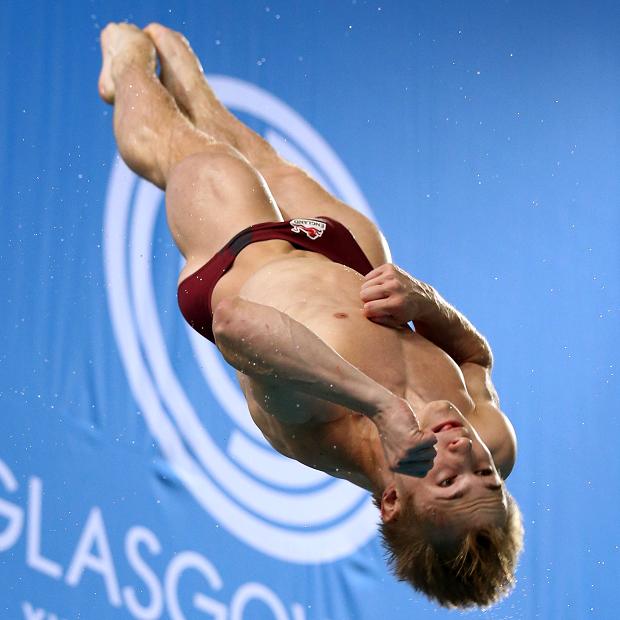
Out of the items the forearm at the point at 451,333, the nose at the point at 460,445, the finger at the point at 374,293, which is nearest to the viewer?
the nose at the point at 460,445

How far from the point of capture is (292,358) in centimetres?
208

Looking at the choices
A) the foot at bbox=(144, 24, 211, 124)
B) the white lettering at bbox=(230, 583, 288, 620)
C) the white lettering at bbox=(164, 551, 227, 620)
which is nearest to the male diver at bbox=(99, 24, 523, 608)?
the foot at bbox=(144, 24, 211, 124)

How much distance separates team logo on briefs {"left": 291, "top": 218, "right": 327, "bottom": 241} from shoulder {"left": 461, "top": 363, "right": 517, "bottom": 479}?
0.49 meters

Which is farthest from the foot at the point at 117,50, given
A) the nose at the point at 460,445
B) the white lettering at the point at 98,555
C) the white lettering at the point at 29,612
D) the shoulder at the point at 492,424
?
the nose at the point at 460,445

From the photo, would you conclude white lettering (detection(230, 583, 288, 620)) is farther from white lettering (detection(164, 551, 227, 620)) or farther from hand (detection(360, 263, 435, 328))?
hand (detection(360, 263, 435, 328))

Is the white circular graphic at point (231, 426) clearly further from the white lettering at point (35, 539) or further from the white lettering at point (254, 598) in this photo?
the white lettering at point (35, 539)

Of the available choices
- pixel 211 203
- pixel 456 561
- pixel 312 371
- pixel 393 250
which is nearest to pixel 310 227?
pixel 211 203

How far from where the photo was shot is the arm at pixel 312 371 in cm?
196

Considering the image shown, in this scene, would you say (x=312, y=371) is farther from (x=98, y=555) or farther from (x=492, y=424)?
(x=98, y=555)

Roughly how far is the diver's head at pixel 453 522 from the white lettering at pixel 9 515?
1.25 metres

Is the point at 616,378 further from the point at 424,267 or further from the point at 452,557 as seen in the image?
the point at 452,557

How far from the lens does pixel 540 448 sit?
425cm

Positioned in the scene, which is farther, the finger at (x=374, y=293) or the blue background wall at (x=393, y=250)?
the blue background wall at (x=393, y=250)

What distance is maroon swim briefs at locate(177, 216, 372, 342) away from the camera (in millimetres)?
2703
